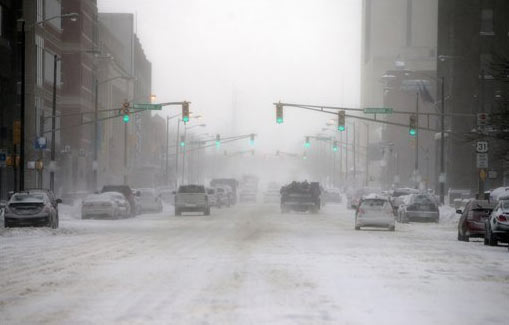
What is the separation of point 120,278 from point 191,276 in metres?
1.32

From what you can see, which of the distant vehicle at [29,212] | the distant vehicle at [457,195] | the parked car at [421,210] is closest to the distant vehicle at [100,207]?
the distant vehicle at [29,212]

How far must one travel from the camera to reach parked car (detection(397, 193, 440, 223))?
174 ft

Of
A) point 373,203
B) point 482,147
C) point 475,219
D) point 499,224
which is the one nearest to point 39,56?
point 482,147

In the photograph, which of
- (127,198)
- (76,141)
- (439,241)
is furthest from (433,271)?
(76,141)

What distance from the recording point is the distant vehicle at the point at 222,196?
3273 inches

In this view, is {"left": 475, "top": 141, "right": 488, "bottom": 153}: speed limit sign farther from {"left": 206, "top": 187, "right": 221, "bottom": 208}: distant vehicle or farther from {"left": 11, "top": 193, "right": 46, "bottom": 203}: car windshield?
{"left": 206, "top": 187, "right": 221, "bottom": 208}: distant vehicle

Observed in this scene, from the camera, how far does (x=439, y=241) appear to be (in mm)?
34281

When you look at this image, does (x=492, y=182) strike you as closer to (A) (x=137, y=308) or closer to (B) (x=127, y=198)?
(B) (x=127, y=198)

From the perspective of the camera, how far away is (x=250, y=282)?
58.1 ft

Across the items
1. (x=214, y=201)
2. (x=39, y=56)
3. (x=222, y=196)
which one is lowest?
(x=214, y=201)

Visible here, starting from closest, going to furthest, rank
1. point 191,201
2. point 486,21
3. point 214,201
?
point 191,201 → point 214,201 → point 486,21

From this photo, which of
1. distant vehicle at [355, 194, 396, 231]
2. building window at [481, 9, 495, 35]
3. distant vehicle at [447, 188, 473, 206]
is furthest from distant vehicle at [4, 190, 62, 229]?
building window at [481, 9, 495, 35]

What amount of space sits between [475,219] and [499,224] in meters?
4.16

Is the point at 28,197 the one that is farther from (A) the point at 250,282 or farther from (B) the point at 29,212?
(A) the point at 250,282
